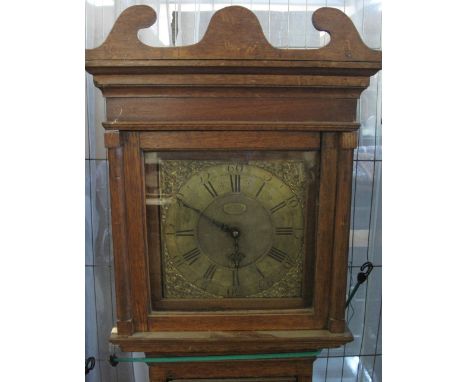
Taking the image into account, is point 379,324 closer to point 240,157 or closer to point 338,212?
point 338,212

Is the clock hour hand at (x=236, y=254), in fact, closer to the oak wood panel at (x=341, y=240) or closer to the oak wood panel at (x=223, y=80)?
the oak wood panel at (x=341, y=240)

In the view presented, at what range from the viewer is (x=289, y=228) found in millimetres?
812

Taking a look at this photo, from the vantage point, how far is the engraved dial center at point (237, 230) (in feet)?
2.62

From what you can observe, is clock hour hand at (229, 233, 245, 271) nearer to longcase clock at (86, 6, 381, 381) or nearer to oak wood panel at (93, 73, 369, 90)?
longcase clock at (86, 6, 381, 381)

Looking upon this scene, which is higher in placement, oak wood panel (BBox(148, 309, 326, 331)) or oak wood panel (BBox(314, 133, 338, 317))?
oak wood panel (BBox(314, 133, 338, 317))

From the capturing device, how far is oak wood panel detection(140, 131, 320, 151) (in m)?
0.76

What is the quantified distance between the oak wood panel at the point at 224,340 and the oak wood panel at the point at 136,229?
35 mm

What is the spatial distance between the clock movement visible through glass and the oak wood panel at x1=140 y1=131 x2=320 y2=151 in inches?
0.7

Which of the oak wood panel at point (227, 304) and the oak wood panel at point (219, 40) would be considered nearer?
the oak wood panel at point (219, 40)

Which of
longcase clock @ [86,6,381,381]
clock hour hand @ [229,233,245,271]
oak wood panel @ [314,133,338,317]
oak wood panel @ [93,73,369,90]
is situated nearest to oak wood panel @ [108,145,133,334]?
longcase clock @ [86,6,381,381]

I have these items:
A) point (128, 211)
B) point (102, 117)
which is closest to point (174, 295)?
point (128, 211)

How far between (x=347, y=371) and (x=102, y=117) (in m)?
1.09

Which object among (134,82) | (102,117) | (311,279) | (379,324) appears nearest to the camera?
(134,82)

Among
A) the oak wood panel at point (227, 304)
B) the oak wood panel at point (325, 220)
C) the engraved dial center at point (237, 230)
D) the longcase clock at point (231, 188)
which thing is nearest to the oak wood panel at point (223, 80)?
the longcase clock at point (231, 188)
